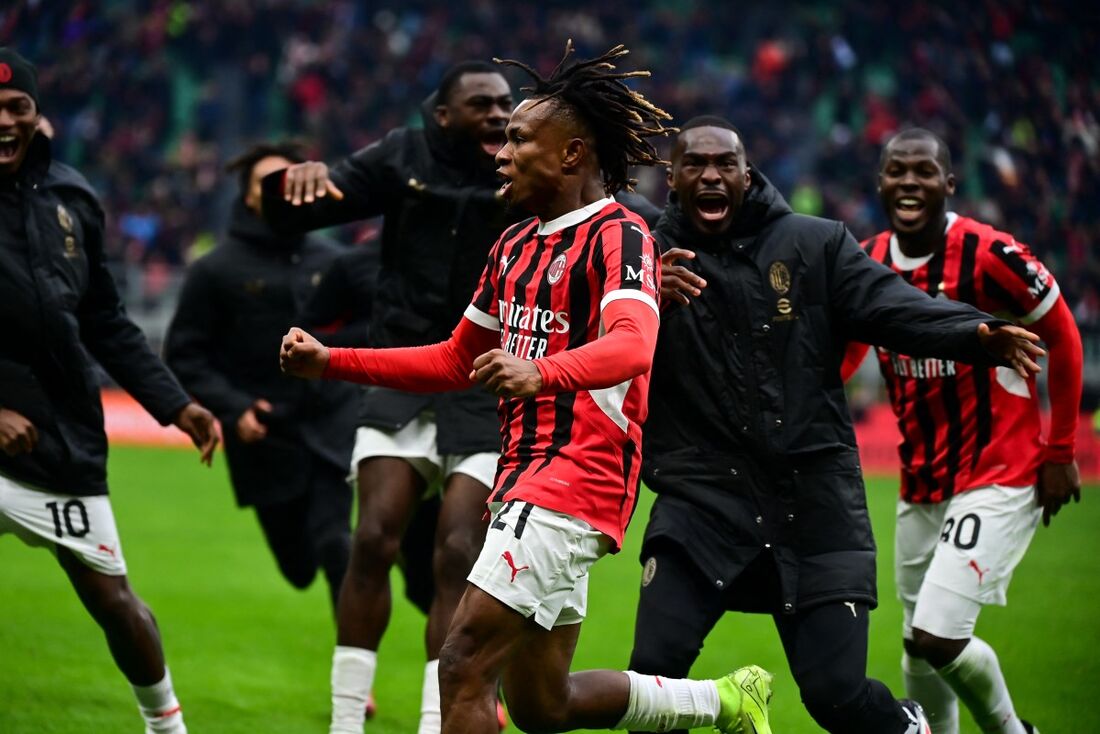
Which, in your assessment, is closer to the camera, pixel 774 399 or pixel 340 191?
pixel 774 399

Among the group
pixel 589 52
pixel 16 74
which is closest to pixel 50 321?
pixel 16 74

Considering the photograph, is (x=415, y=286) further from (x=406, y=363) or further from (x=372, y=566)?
(x=406, y=363)

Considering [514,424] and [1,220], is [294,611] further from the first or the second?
[514,424]

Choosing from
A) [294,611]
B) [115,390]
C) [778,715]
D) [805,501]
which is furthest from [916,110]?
[805,501]

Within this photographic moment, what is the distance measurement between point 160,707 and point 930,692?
3098 millimetres

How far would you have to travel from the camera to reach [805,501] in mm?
5211

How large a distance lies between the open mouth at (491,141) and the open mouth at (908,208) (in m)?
1.67

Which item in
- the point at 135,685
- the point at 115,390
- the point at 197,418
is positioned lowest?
the point at 115,390

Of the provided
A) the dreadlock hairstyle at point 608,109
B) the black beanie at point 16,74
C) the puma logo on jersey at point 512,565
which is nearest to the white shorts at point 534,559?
the puma logo on jersey at point 512,565

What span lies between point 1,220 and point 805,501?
10.6 ft

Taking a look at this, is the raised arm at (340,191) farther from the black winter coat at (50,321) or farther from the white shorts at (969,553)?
the white shorts at (969,553)

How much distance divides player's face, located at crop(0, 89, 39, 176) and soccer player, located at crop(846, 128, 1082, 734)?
10.9 feet

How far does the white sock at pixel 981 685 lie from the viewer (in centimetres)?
583

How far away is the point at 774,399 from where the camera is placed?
5.24m
